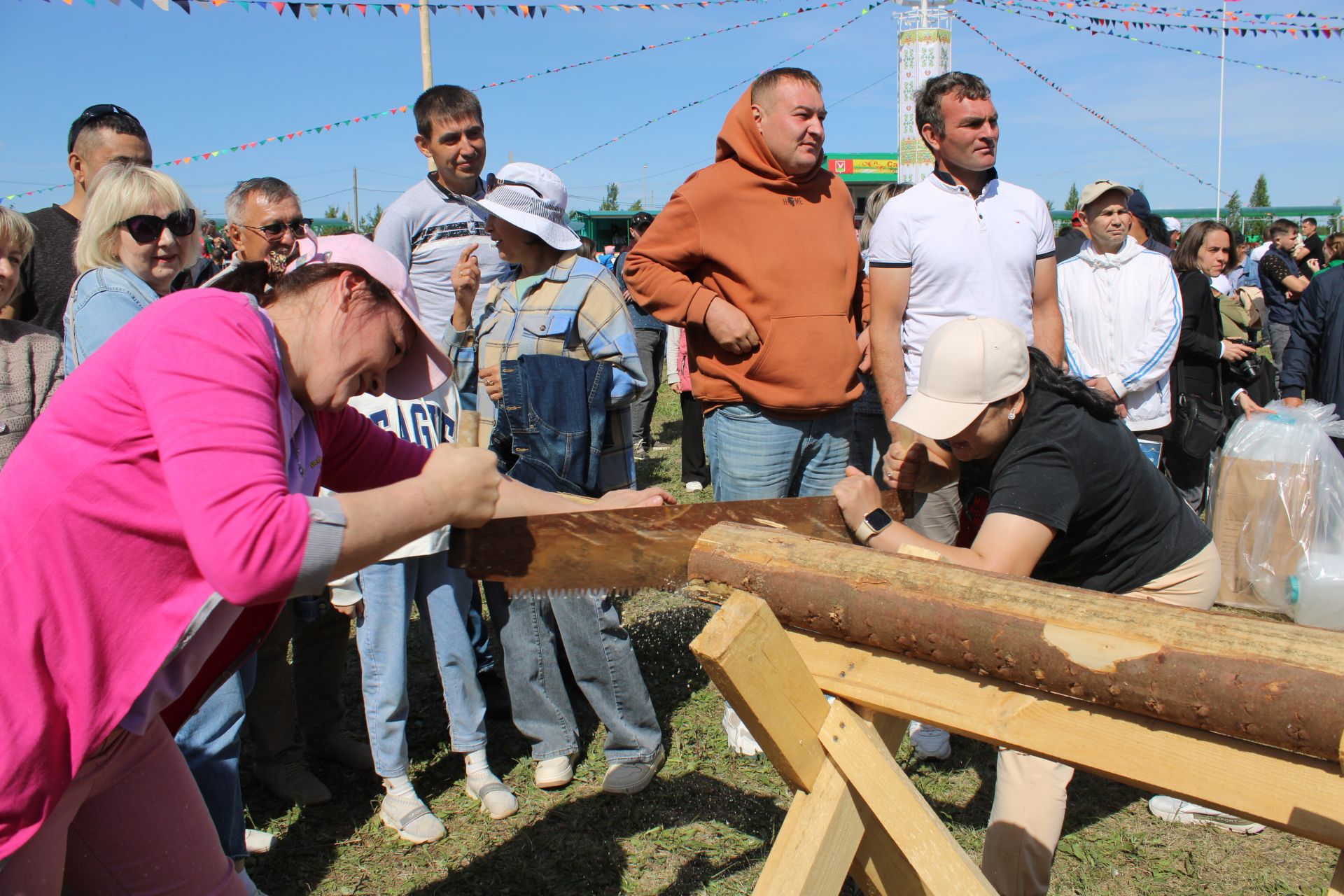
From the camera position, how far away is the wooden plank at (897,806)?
63.0 inches

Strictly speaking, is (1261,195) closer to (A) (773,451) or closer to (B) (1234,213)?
(B) (1234,213)

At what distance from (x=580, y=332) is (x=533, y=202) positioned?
0.51 metres

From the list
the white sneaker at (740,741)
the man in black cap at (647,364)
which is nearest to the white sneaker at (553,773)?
the white sneaker at (740,741)

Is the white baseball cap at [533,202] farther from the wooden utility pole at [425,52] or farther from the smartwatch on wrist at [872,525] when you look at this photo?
the wooden utility pole at [425,52]

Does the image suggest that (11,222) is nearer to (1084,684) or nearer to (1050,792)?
(1084,684)

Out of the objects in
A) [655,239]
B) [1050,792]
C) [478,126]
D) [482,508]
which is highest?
[478,126]

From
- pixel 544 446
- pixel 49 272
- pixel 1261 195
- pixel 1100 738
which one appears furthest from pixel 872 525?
pixel 1261 195

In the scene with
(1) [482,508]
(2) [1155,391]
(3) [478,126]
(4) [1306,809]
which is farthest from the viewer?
(2) [1155,391]

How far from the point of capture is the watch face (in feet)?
7.86

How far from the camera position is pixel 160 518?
1.54m

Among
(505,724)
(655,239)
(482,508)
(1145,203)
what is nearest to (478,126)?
(655,239)

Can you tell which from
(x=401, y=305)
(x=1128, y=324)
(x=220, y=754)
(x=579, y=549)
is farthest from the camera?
(x=1128, y=324)

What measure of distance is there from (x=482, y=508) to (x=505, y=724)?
2703 mm

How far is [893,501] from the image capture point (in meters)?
2.65
